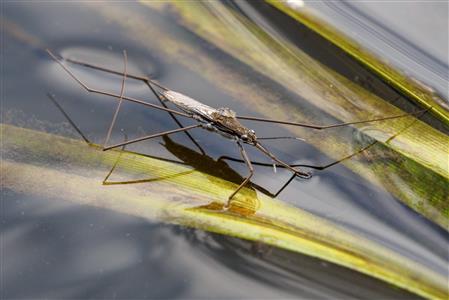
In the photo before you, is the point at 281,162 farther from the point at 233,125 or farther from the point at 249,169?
the point at 233,125

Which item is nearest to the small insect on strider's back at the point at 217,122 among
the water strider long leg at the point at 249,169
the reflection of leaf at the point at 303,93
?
the water strider long leg at the point at 249,169

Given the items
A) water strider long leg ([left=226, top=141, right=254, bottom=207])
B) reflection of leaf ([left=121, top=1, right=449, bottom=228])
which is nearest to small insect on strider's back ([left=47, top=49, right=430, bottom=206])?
water strider long leg ([left=226, top=141, right=254, bottom=207])

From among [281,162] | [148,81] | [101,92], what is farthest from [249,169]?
[101,92]

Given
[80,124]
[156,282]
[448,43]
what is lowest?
[156,282]

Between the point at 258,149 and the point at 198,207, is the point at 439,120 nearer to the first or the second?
the point at 258,149

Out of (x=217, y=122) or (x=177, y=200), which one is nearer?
(x=177, y=200)

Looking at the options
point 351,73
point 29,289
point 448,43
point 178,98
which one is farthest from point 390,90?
point 29,289

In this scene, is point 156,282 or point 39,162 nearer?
point 156,282

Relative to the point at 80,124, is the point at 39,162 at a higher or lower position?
lower
